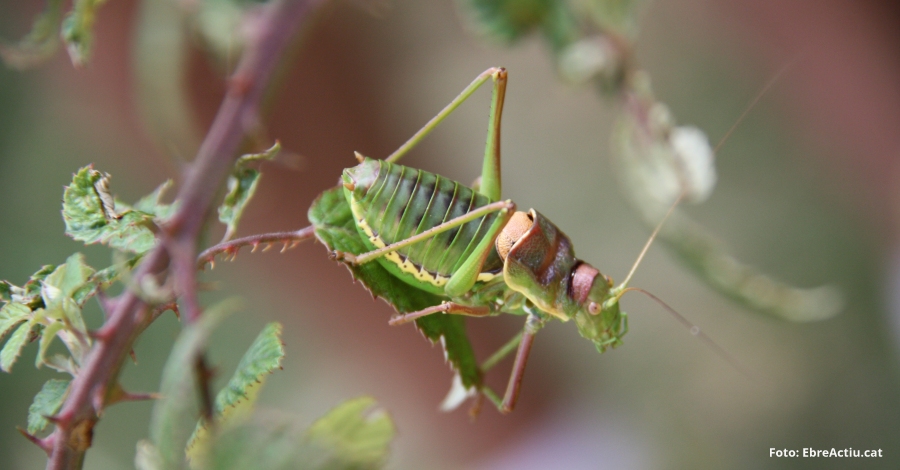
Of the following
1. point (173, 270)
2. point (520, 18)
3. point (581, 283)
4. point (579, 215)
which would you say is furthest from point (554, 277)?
point (579, 215)

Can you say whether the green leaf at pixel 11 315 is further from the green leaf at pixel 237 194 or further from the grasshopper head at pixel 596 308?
the grasshopper head at pixel 596 308

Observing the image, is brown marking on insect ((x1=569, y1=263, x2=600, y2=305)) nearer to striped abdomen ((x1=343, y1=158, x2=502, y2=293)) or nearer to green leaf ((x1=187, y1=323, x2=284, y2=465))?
striped abdomen ((x1=343, y1=158, x2=502, y2=293))

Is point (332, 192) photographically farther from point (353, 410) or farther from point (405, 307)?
point (353, 410)

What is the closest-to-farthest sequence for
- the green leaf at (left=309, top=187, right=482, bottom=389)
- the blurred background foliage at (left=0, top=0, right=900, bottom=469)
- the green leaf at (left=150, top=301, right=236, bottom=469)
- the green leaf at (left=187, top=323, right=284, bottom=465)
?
1. the green leaf at (left=150, top=301, right=236, bottom=469)
2. the green leaf at (left=187, top=323, right=284, bottom=465)
3. the green leaf at (left=309, top=187, right=482, bottom=389)
4. the blurred background foliage at (left=0, top=0, right=900, bottom=469)

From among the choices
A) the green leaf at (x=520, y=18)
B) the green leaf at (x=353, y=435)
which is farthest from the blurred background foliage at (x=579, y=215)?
the green leaf at (x=353, y=435)

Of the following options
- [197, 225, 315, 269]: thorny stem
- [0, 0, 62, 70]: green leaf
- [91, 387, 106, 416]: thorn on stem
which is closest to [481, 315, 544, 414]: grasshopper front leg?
[197, 225, 315, 269]: thorny stem

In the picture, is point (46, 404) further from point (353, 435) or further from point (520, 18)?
point (520, 18)
